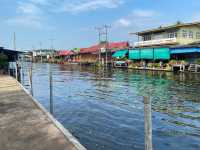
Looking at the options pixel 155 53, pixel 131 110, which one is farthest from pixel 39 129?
pixel 155 53

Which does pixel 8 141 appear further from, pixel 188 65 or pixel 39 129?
pixel 188 65

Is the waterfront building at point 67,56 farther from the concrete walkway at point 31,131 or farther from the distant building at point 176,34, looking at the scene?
the concrete walkway at point 31,131

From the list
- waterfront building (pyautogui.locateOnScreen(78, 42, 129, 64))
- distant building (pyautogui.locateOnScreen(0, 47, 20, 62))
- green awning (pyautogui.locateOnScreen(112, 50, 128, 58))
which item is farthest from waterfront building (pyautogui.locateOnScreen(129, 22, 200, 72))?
distant building (pyautogui.locateOnScreen(0, 47, 20, 62))

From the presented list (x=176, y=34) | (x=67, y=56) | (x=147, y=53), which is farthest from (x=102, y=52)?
(x=67, y=56)

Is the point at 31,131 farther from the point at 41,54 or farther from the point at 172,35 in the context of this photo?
the point at 41,54

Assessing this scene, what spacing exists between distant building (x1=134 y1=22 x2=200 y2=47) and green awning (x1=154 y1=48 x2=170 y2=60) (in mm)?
2339

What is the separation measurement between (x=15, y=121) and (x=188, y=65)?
39020mm

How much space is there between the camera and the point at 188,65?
46.1m

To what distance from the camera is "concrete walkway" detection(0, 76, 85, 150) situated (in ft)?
26.0

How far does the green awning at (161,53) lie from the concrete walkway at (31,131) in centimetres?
3966

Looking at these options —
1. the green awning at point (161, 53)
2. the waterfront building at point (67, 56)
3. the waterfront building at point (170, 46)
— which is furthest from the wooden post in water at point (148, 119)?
the waterfront building at point (67, 56)

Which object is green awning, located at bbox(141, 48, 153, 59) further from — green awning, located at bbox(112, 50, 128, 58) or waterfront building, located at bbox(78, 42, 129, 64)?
waterfront building, located at bbox(78, 42, 129, 64)

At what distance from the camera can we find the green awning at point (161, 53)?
5047 cm

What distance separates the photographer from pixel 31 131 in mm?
9320
